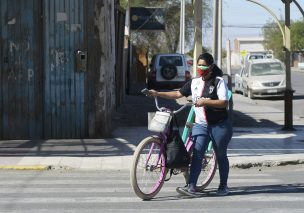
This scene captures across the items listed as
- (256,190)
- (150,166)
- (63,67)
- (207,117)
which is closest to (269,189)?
(256,190)

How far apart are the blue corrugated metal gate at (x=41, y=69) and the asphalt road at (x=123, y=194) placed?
3028 millimetres

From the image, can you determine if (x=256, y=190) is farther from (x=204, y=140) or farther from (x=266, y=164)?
(x=266, y=164)

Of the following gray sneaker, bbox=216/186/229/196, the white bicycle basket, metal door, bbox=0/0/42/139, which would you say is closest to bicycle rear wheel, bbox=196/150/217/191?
gray sneaker, bbox=216/186/229/196

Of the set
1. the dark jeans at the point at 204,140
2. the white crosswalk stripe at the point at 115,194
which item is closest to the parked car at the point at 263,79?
the white crosswalk stripe at the point at 115,194

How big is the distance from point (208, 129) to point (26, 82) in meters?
6.29

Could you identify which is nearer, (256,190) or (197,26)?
(256,190)

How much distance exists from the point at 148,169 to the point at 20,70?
630 cm

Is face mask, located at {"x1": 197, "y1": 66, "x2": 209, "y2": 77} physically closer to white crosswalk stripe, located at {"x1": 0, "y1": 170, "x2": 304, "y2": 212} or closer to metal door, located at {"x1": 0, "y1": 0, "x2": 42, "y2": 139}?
white crosswalk stripe, located at {"x1": 0, "y1": 170, "x2": 304, "y2": 212}

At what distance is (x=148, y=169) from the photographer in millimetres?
8125

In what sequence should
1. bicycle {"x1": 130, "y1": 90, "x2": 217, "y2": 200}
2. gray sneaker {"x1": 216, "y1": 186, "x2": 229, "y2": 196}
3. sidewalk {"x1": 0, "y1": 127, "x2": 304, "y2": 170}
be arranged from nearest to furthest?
bicycle {"x1": 130, "y1": 90, "x2": 217, "y2": 200} → gray sneaker {"x1": 216, "y1": 186, "x2": 229, "y2": 196} → sidewalk {"x1": 0, "y1": 127, "x2": 304, "y2": 170}

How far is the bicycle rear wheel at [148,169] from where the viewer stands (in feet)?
26.2

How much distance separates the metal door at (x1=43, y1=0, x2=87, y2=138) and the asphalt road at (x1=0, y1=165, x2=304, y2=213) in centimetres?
311

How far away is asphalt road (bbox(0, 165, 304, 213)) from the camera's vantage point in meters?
7.71

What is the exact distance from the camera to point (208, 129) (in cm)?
838
